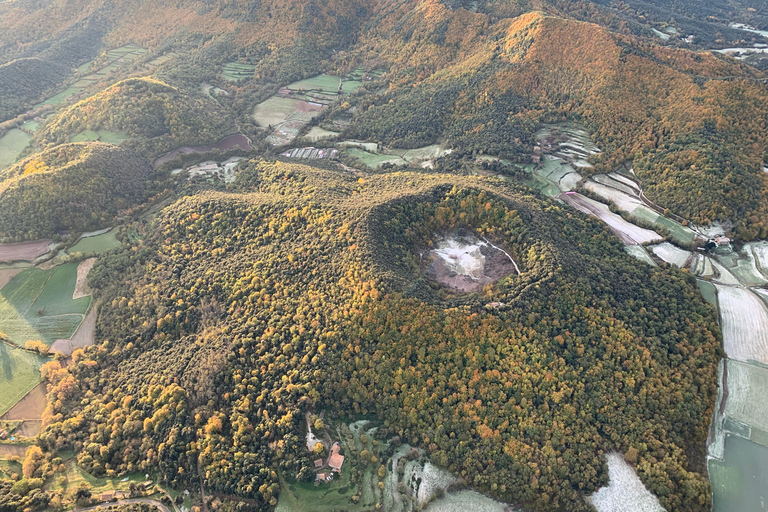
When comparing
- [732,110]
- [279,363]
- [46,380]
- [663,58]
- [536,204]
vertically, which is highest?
[663,58]

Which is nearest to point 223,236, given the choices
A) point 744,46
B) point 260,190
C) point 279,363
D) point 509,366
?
point 260,190

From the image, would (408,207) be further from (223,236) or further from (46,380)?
(46,380)

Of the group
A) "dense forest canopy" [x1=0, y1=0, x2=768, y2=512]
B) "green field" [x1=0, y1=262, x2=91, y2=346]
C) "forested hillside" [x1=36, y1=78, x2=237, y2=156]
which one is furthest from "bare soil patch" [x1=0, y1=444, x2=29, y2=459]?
"forested hillside" [x1=36, y1=78, x2=237, y2=156]

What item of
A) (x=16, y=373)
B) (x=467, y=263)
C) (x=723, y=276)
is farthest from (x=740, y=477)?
(x=16, y=373)

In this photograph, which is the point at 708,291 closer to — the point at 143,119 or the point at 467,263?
the point at 467,263

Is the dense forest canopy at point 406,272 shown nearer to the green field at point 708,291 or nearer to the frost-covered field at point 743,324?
the green field at point 708,291

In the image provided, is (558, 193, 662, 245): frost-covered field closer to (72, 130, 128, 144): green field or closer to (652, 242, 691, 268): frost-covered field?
(652, 242, 691, 268): frost-covered field
